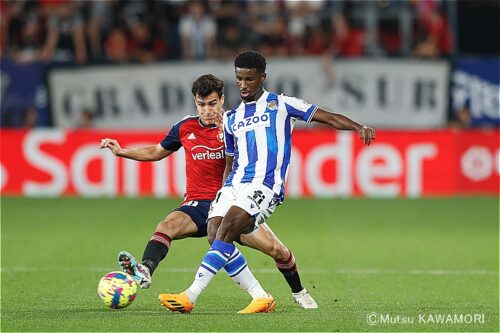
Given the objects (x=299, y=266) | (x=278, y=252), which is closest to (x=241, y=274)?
(x=278, y=252)

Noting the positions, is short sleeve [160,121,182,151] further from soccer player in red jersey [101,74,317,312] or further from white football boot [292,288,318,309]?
white football boot [292,288,318,309]

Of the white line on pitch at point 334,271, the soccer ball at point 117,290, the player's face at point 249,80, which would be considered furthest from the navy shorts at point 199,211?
the white line on pitch at point 334,271

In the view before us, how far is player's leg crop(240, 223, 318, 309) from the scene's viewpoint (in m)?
8.58

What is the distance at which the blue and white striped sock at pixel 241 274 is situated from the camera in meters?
8.55

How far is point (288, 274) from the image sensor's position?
8883 millimetres

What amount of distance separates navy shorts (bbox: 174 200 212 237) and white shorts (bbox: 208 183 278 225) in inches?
25.3

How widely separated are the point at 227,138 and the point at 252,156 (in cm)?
29

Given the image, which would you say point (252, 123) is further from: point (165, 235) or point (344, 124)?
point (165, 235)

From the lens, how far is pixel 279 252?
8.67 m

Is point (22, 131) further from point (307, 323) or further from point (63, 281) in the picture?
point (307, 323)

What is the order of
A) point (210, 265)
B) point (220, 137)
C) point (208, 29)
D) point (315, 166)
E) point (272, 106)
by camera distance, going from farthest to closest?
point (208, 29), point (315, 166), point (220, 137), point (272, 106), point (210, 265)

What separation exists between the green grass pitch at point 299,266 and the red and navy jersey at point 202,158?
0.95 metres

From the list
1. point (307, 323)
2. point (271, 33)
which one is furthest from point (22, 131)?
point (307, 323)

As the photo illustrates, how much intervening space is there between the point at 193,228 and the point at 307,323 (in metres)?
1.59
